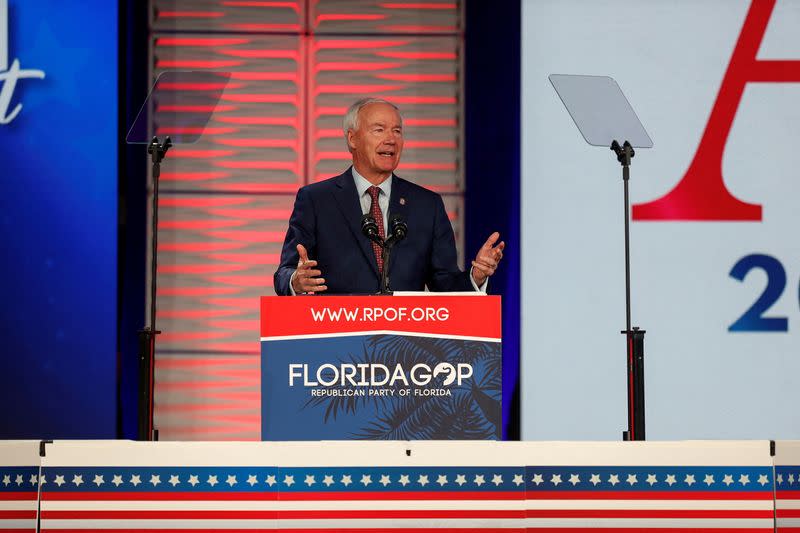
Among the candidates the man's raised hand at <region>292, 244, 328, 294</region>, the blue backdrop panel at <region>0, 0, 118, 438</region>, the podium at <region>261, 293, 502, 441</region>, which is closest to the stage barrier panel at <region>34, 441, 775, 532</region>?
the podium at <region>261, 293, 502, 441</region>

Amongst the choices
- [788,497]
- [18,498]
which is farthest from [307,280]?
[788,497]

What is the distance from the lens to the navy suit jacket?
2975 mm

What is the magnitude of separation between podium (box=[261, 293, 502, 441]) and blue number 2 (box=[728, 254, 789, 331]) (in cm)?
295

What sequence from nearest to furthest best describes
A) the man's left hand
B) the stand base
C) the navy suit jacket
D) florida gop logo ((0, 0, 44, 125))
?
the man's left hand → the stand base → the navy suit jacket → florida gop logo ((0, 0, 44, 125))

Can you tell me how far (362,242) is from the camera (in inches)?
118

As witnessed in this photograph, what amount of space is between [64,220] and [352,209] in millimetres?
2195

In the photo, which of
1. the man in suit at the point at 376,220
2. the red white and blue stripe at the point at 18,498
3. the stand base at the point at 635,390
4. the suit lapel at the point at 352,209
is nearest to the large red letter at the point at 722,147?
the stand base at the point at 635,390

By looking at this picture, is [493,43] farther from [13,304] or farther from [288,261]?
[13,304]

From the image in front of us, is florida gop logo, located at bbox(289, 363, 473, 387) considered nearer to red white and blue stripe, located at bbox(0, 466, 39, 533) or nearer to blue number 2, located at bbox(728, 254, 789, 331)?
red white and blue stripe, located at bbox(0, 466, 39, 533)

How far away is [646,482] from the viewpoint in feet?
6.81

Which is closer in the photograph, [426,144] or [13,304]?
[13,304]

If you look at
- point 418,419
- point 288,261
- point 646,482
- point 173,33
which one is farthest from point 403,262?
point 173,33

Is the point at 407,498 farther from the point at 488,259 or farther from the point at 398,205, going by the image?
the point at 398,205

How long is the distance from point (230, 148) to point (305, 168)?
0.43 metres
